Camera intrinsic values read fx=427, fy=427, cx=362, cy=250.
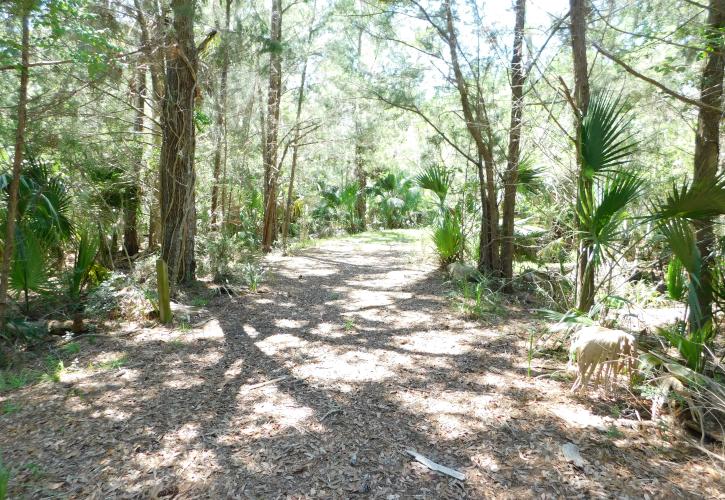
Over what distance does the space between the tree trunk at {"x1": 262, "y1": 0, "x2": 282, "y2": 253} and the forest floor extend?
5600 mm

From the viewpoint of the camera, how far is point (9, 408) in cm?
327

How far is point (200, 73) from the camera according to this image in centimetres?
634

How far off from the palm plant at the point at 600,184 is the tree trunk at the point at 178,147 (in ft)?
15.8

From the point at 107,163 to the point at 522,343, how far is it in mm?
6768

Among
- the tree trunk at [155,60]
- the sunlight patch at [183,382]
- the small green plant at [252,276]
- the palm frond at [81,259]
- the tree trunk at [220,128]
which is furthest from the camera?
the tree trunk at [220,128]

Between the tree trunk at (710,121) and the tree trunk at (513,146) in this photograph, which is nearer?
the tree trunk at (710,121)

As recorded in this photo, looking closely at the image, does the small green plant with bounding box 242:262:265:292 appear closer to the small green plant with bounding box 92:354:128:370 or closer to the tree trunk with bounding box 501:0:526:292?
the small green plant with bounding box 92:354:128:370

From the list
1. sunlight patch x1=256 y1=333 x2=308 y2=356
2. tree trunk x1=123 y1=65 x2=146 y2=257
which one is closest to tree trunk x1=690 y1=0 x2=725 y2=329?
sunlight patch x1=256 y1=333 x2=308 y2=356

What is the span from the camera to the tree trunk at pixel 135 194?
24.4 ft

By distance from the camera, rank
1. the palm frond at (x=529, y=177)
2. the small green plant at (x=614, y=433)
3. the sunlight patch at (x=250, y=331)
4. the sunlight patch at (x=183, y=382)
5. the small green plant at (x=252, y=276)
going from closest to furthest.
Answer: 1. the small green plant at (x=614, y=433)
2. the sunlight patch at (x=183, y=382)
3. the sunlight patch at (x=250, y=331)
4. the palm frond at (x=529, y=177)
5. the small green plant at (x=252, y=276)

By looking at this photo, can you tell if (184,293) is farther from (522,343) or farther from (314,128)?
(314,128)

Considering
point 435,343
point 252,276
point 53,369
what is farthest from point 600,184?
point 53,369

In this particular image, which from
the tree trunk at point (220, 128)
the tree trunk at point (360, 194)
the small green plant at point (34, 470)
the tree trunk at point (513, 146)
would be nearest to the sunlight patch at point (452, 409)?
the small green plant at point (34, 470)

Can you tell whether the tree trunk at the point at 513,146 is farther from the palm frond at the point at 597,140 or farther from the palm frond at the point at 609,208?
the palm frond at the point at 609,208
